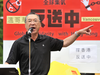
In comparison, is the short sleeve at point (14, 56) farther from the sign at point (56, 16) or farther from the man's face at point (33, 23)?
the sign at point (56, 16)

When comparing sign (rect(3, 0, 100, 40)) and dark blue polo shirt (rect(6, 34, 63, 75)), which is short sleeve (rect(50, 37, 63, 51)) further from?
sign (rect(3, 0, 100, 40))

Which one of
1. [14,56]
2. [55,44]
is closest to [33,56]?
[14,56]

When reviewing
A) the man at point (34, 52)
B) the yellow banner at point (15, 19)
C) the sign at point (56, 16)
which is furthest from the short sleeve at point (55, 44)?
the yellow banner at point (15, 19)

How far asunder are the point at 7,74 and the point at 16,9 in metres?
1.75

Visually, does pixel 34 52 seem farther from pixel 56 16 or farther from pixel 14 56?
pixel 56 16

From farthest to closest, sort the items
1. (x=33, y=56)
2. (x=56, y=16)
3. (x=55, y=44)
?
(x=56, y=16) < (x=55, y=44) < (x=33, y=56)

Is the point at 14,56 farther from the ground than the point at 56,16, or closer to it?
closer to it

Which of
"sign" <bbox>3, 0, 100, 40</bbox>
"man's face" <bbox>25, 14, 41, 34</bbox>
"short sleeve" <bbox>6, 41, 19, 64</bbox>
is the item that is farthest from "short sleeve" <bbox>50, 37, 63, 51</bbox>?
"sign" <bbox>3, 0, 100, 40</bbox>

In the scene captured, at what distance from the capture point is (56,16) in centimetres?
314

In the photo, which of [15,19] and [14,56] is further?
[15,19]

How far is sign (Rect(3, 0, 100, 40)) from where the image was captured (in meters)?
3.12

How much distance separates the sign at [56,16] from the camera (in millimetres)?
3117

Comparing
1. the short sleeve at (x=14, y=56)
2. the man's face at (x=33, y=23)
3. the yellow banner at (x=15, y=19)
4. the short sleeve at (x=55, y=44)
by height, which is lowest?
the short sleeve at (x=14, y=56)

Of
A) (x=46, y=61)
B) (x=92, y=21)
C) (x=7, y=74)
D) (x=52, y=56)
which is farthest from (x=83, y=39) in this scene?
(x=7, y=74)
